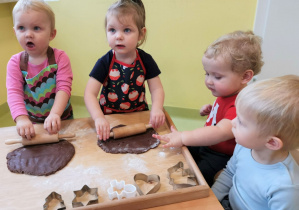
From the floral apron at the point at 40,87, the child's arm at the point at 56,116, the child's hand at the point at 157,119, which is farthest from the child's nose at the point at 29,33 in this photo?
the child's hand at the point at 157,119

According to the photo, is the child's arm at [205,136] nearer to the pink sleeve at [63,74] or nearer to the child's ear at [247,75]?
the child's ear at [247,75]

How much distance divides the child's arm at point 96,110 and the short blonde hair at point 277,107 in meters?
0.53

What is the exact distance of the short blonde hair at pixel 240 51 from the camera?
3.13 feet

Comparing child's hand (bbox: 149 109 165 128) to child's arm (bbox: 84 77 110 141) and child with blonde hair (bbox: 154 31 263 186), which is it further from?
child's arm (bbox: 84 77 110 141)

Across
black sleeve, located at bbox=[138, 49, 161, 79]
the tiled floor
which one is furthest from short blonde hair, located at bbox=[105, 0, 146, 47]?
the tiled floor

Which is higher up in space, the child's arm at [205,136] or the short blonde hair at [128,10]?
the short blonde hair at [128,10]

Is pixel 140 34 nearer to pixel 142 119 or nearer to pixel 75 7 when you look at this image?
pixel 142 119

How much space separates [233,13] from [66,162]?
5.68ft

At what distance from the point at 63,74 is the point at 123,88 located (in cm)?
28

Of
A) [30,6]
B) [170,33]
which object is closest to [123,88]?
[30,6]

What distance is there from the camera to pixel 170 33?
216cm

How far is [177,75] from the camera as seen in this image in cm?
232

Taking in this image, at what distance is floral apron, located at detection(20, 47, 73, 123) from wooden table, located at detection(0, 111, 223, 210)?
0.24 meters

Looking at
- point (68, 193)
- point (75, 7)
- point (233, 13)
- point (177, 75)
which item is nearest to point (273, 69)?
point (233, 13)
